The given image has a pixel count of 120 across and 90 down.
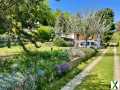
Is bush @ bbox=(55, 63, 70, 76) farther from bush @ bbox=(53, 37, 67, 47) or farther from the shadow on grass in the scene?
bush @ bbox=(53, 37, 67, 47)

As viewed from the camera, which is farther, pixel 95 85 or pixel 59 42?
pixel 59 42

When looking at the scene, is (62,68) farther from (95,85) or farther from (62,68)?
(95,85)

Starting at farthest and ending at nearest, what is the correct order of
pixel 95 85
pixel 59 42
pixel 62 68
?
pixel 59 42
pixel 62 68
pixel 95 85

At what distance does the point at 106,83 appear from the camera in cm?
1432

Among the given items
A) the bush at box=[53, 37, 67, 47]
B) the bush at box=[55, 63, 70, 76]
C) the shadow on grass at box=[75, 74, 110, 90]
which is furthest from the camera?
the bush at box=[53, 37, 67, 47]

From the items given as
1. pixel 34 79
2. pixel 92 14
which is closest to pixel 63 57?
pixel 34 79

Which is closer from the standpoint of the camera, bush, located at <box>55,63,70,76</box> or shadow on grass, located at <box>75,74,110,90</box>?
shadow on grass, located at <box>75,74,110,90</box>

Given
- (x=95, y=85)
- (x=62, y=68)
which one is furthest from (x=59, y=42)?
(x=95, y=85)

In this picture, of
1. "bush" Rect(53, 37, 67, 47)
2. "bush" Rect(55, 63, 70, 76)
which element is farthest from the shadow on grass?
"bush" Rect(53, 37, 67, 47)

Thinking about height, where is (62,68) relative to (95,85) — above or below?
above

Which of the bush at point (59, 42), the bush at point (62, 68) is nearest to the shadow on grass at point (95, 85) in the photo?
the bush at point (62, 68)

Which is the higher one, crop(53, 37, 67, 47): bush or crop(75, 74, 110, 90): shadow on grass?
crop(53, 37, 67, 47): bush

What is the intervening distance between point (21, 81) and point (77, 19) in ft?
140

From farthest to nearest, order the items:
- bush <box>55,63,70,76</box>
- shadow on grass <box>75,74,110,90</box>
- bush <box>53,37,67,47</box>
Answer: bush <box>53,37,67,47</box> < bush <box>55,63,70,76</box> < shadow on grass <box>75,74,110,90</box>
